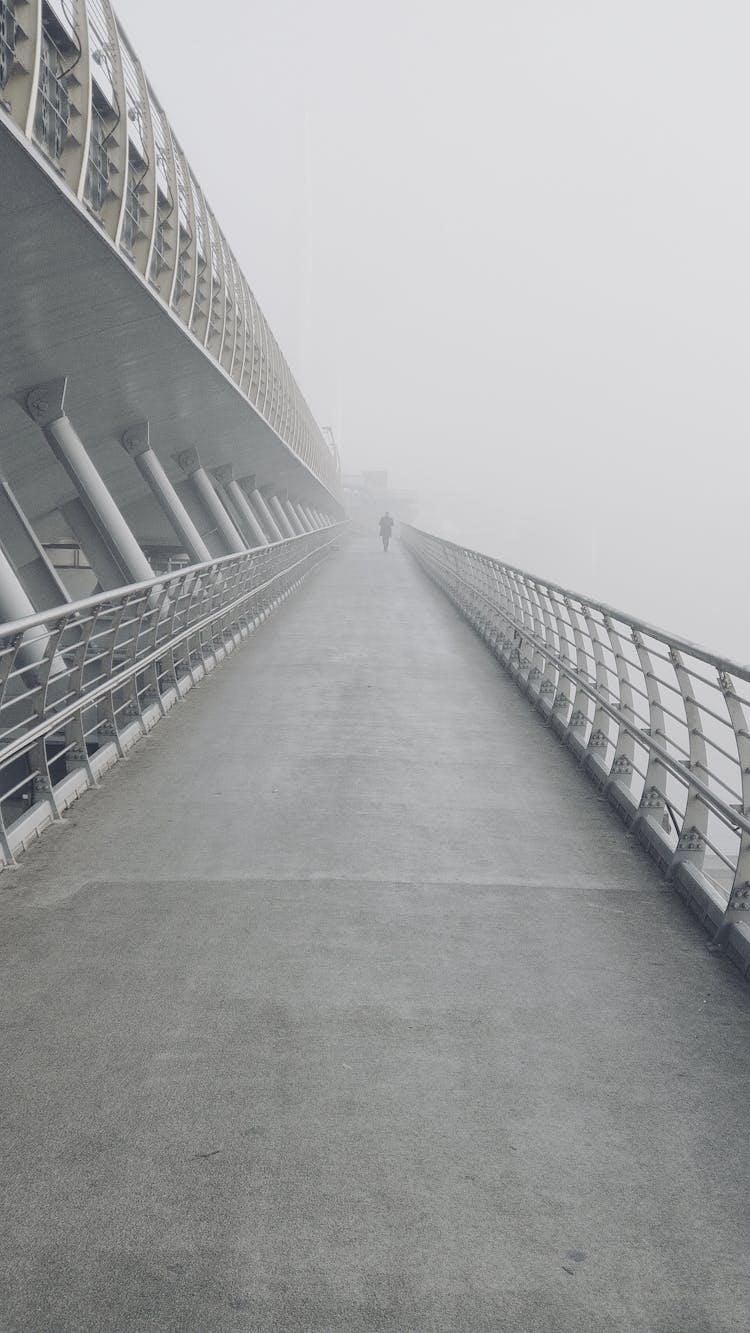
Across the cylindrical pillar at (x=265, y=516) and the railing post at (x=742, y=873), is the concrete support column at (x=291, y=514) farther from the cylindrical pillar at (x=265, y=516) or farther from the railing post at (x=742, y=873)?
the railing post at (x=742, y=873)

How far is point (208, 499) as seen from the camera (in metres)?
36.7

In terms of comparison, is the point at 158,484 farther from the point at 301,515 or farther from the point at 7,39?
the point at 301,515

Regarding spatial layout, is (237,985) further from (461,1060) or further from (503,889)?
(503,889)

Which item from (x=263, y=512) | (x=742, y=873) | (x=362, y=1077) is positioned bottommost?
(x=263, y=512)

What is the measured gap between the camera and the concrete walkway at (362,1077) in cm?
349

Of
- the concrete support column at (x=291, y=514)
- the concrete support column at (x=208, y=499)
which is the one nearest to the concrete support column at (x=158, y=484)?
the concrete support column at (x=208, y=499)

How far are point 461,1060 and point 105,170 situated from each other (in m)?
14.2

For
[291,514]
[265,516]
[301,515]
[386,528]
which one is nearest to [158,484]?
[265,516]

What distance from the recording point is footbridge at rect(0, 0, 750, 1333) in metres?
3.57

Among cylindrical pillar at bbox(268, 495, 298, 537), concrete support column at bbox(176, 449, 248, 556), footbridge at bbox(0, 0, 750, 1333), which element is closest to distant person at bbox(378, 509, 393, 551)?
cylindrical pillar at bbox(268, 495, 298, 537)

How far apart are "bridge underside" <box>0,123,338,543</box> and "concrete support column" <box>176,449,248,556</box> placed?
330 millimetres

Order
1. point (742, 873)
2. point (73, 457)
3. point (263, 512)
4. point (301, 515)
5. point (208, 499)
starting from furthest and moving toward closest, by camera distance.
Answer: point (301, 515)
point (263, 512)
point (208, 499)
point (73, 457)
point (742, 873)

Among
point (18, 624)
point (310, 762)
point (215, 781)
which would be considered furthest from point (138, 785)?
point (18, 624)

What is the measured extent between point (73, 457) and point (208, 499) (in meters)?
15.7
